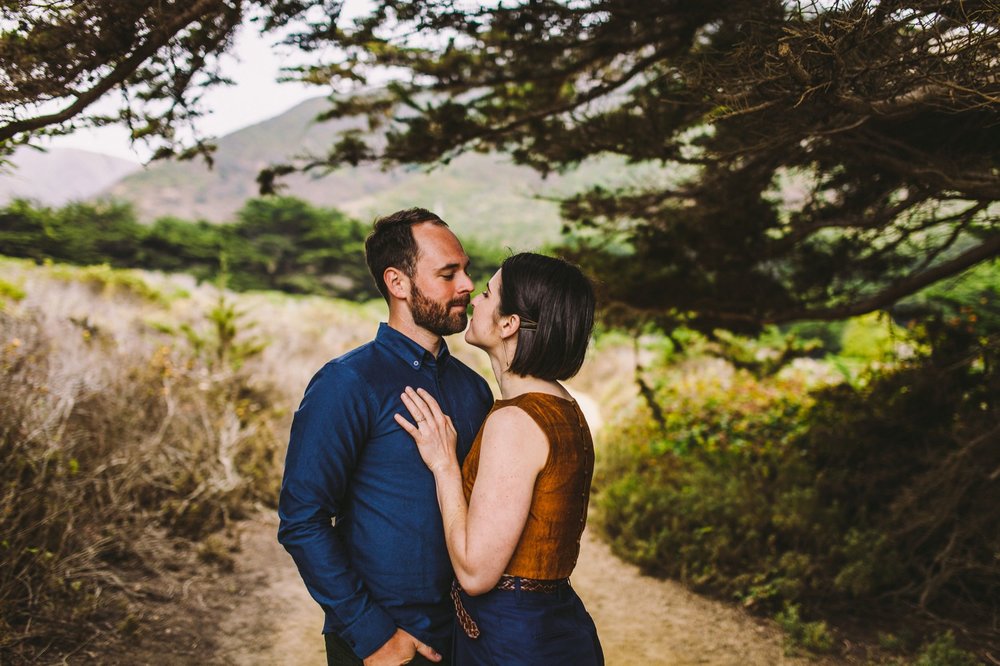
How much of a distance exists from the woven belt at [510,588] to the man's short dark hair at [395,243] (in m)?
1.05

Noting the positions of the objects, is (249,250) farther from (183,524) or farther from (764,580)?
(764,580)

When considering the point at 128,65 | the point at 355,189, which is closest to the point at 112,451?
the point at 128,65

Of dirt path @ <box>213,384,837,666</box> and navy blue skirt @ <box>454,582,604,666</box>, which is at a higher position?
navy blue skirt @ <box>454,582,604,666</box>

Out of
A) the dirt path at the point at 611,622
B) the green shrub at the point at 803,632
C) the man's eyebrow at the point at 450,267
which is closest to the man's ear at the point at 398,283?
the man's eyebrow at the point at 450,267

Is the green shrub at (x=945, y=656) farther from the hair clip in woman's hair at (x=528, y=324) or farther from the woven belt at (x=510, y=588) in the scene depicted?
the hair clip in woman's hair at (x=528, y=324)

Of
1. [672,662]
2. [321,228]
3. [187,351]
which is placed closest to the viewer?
[672,662]

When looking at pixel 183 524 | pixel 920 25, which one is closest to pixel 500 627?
pixel 920 25

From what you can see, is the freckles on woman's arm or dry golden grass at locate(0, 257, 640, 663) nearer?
the freckles on woman's arm

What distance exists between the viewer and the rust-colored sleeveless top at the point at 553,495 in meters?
1.85

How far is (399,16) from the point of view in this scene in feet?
12.3

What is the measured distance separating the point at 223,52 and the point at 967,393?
6.37m

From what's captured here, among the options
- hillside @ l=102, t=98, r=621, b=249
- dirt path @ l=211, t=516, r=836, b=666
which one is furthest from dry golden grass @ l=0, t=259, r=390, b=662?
hillside @ l=102, t=98, r=621, b=249

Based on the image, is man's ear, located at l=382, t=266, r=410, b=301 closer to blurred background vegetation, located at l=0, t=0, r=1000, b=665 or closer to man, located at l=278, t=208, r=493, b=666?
man, located at l=278, t=208, r=493, b=666

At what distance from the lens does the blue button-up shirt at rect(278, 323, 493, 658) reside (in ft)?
6.24
